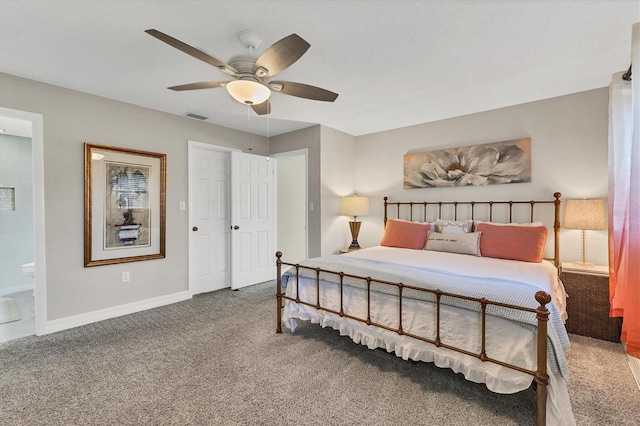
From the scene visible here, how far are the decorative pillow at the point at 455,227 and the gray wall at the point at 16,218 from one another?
5.97 meters

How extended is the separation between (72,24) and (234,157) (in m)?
2.49

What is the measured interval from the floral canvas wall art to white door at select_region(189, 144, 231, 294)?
2772 mm

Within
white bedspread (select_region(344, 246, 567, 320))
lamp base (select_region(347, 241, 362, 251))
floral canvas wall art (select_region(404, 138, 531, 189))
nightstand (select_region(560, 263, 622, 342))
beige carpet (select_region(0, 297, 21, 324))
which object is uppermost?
floral canvas wall art (select_region(404, 138, 531, 189))

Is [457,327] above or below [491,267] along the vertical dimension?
below

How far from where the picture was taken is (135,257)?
3.53 meters

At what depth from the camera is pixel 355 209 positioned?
4.41 m

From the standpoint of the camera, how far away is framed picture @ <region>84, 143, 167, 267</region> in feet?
10.5

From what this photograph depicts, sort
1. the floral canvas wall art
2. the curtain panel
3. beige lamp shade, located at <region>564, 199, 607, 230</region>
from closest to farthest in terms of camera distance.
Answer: the curtain panel, beige lamp shade, located at <region>564, 199, 607, 230</region>, the floral canvas wall art

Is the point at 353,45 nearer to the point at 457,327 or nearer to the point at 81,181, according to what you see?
the point at 457,327

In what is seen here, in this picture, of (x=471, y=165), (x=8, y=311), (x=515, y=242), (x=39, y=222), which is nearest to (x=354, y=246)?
(x=471, y=165)

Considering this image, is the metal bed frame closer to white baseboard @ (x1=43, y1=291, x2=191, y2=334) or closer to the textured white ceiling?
the textured white ceiling

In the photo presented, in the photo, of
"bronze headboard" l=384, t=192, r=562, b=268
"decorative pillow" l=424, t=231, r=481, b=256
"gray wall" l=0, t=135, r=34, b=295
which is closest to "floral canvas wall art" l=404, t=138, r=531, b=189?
"bronze headboard" l=384, t=192, r=562, b=268

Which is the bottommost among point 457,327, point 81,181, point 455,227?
point 457,327

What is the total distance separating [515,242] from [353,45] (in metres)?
2.42
